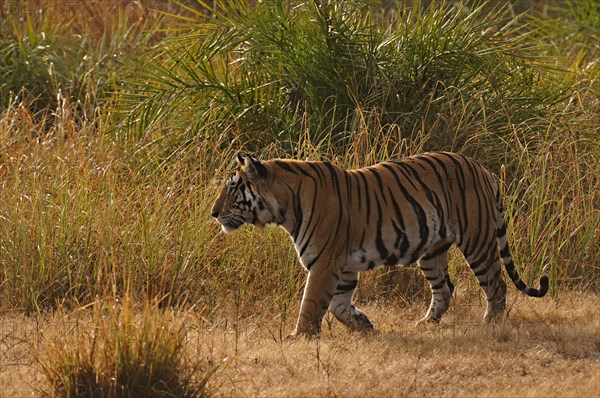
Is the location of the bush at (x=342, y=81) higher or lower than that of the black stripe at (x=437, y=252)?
higher

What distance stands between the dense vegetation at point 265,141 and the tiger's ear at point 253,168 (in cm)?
116

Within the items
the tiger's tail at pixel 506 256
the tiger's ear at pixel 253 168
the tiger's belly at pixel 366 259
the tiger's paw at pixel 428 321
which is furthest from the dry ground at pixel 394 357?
the tiger's ear at pixel 253 168

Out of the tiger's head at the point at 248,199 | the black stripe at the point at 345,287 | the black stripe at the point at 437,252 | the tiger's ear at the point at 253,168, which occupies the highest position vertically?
the tiger's ear at the point at 253,168

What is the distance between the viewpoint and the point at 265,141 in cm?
912

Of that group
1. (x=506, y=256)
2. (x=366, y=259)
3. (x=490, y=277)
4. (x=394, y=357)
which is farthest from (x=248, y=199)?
(x=506, y=256)

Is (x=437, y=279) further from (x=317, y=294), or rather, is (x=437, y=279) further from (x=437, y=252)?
(x=317, y=294)

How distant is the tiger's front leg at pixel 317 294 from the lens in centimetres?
651

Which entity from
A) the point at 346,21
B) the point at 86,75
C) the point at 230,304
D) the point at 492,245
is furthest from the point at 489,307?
the point at 86,75

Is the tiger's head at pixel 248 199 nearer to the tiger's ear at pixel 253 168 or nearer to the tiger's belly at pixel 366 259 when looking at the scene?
the tiger's ear at pixel 253 168

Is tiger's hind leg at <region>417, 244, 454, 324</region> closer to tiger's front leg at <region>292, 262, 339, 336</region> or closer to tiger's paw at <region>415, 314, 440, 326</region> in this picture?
tiger's paw at <region>415, 314, 440, 326</region>

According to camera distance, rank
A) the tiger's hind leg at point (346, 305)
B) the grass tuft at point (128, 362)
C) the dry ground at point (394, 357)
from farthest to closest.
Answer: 1. the tiger's hind leg at point (346, 305)
2. the dry ground at point (394, 357)
3. the grass tuft at point (128, 362)

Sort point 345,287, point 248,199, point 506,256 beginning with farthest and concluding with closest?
point 506,256
point 345,287
point 248,199

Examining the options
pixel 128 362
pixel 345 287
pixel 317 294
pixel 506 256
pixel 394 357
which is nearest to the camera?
pixel 128 362

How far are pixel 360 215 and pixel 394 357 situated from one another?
917 mm
